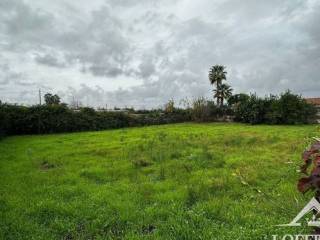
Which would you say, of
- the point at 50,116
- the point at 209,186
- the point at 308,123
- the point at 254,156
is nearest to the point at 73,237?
the point at 209,186

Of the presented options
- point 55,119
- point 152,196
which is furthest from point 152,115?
point 152,196

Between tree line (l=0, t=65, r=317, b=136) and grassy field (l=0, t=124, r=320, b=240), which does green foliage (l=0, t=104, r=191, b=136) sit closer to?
tree line (l=0, t=65, r=317, b=136)

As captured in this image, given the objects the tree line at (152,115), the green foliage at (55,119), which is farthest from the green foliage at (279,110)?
the green foliage at (55,119)

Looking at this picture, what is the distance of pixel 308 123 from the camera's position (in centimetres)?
2816

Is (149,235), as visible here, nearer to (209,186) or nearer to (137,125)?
(209,186)

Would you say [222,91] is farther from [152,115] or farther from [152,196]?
[152,196]

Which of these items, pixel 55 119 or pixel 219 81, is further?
pixel 219 81

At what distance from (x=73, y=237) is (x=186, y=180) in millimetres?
3311

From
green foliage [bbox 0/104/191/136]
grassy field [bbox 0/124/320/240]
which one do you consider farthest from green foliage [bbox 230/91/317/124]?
grassy field [bbox 0/124/320/240]

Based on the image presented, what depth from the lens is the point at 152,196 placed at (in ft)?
19.7

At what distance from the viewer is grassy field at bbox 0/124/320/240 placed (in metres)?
4.49

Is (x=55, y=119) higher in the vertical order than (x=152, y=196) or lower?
higher

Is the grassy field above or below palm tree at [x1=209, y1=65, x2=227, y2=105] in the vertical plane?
below

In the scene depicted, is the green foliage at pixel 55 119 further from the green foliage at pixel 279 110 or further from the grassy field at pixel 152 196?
the grassy field at pixel 152 196
